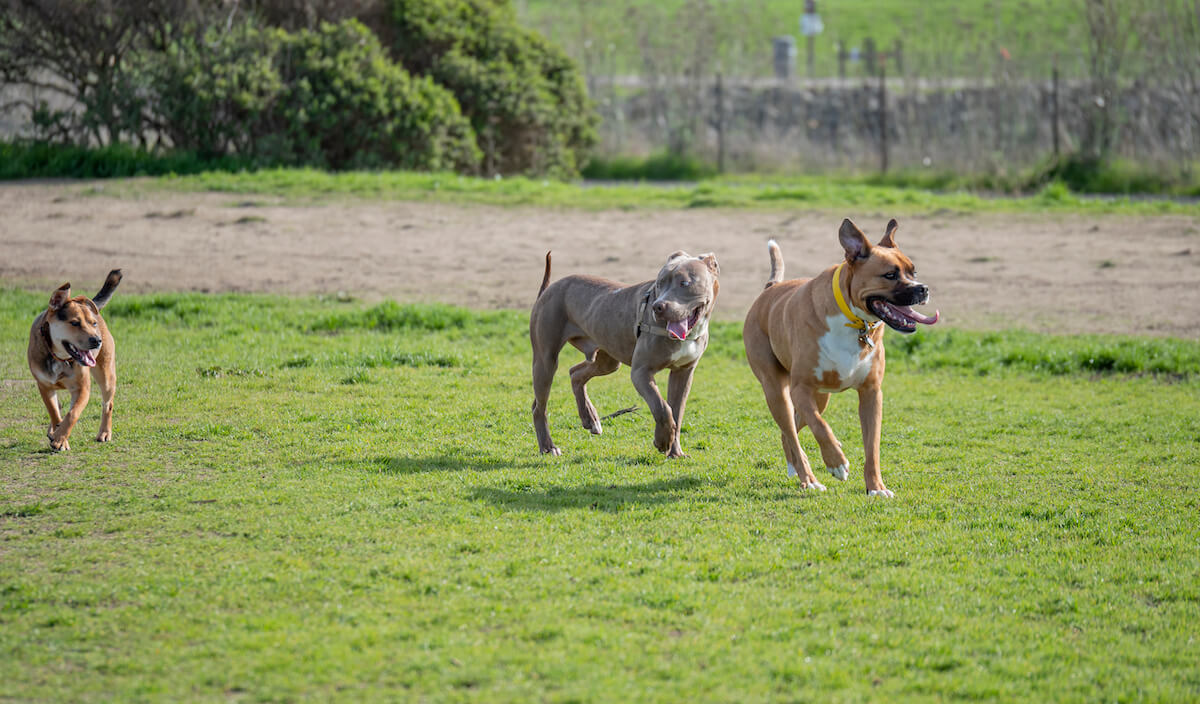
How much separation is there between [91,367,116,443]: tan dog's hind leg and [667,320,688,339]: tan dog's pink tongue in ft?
13.2

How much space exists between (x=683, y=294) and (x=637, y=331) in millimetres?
554

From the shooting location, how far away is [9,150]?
23078 mm

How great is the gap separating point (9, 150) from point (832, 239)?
15446mm

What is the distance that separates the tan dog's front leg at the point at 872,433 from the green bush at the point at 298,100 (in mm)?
18238

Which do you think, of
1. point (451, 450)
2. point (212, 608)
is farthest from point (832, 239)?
point (212, 608)

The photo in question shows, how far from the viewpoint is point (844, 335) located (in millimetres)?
7523

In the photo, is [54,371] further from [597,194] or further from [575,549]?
[597,194]

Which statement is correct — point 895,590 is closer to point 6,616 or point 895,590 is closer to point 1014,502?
point 1014,502

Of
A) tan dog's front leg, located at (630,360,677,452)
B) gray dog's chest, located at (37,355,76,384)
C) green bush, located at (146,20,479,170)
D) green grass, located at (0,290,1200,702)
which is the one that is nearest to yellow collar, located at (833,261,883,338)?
green grass, located at (0,290,1200,702)

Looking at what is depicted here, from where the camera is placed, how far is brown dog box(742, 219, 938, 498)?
23.9 feet

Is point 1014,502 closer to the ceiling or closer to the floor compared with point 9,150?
closer to the floor

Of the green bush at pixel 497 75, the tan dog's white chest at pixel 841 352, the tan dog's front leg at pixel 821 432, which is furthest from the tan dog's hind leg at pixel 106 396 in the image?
the green bush at pixel 497 75

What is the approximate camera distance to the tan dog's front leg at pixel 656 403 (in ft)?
26.8

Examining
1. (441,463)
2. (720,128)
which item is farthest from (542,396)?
(720,128)
